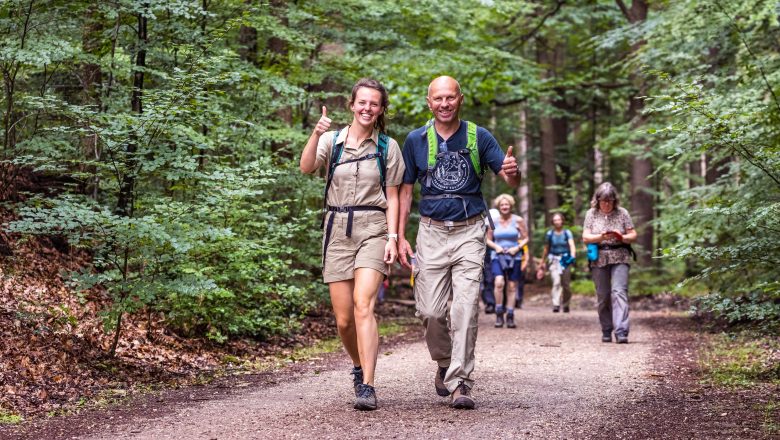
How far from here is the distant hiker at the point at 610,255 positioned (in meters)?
11.6

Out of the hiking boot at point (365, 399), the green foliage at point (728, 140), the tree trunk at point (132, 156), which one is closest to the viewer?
the hiking boot at point (365, 399)

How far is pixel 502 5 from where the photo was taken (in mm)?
17609

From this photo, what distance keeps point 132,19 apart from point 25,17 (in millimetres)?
1217

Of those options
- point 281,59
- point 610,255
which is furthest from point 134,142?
point 610,255

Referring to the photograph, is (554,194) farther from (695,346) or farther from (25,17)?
(25,17)

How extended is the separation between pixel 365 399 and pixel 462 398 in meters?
0.71

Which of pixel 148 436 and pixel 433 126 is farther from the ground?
pixel 433 126

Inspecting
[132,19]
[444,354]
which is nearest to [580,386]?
[444,354]

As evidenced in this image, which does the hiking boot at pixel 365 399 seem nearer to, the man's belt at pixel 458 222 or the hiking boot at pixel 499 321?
the man's belt at pixel 458 222

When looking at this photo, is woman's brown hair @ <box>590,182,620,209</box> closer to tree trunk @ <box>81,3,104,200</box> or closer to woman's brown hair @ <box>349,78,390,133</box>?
woman's brown hair @ <box>349,78,390,133</box>

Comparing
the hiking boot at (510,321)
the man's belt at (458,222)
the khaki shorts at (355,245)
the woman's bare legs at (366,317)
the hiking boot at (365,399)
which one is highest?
the man's belt at (458,222)

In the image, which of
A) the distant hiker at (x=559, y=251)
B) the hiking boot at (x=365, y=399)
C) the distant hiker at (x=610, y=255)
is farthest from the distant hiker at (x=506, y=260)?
the hiking boot at (x=365, y=399)

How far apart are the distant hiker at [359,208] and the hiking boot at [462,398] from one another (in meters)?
0.67

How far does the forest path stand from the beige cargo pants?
447mm
